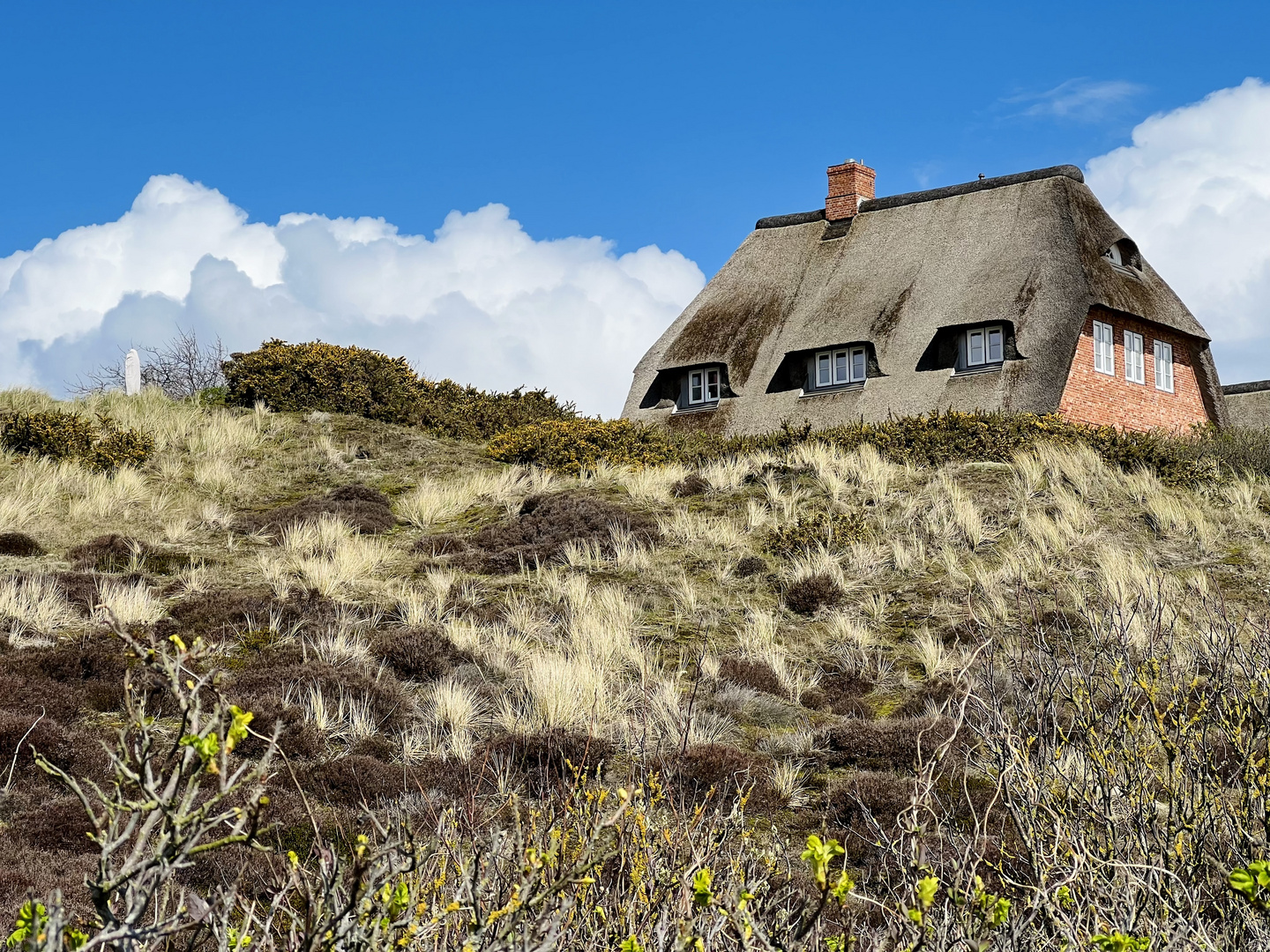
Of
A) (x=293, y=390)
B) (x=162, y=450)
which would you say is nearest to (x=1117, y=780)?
(x=162, y=450)

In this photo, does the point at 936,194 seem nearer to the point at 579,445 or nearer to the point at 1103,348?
the point at 1103,348

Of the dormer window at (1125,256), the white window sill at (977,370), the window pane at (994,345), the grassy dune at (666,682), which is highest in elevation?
the dormer window at (1125,256)

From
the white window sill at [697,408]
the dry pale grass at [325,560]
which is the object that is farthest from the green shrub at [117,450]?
the white window sill at [697,408]

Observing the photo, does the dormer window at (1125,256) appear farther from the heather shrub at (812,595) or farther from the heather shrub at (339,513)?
the heather shrub at (339,513)

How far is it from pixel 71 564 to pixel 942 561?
30.9 ft

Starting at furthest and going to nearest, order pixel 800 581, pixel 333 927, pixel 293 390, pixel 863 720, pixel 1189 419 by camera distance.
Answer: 1. pixel 1189 419
2. pixel 293 390
3. pixel 800 581
4. pixel 863 720
5. pixel 333 927

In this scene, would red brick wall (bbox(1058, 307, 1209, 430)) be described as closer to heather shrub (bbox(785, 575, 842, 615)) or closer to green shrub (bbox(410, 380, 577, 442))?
green shrub (bbox(410, 380, 577, 442))

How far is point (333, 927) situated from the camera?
103 inches

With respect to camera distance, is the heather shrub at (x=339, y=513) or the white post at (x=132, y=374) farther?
the white post at (x=132, y=374)

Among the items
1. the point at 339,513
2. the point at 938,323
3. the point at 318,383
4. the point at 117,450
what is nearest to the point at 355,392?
the point at 318,383

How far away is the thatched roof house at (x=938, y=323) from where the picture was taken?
76.2 feet

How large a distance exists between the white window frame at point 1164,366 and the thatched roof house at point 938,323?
4 cm

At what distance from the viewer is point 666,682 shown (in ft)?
30.2

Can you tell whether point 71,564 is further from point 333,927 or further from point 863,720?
point 333,927
